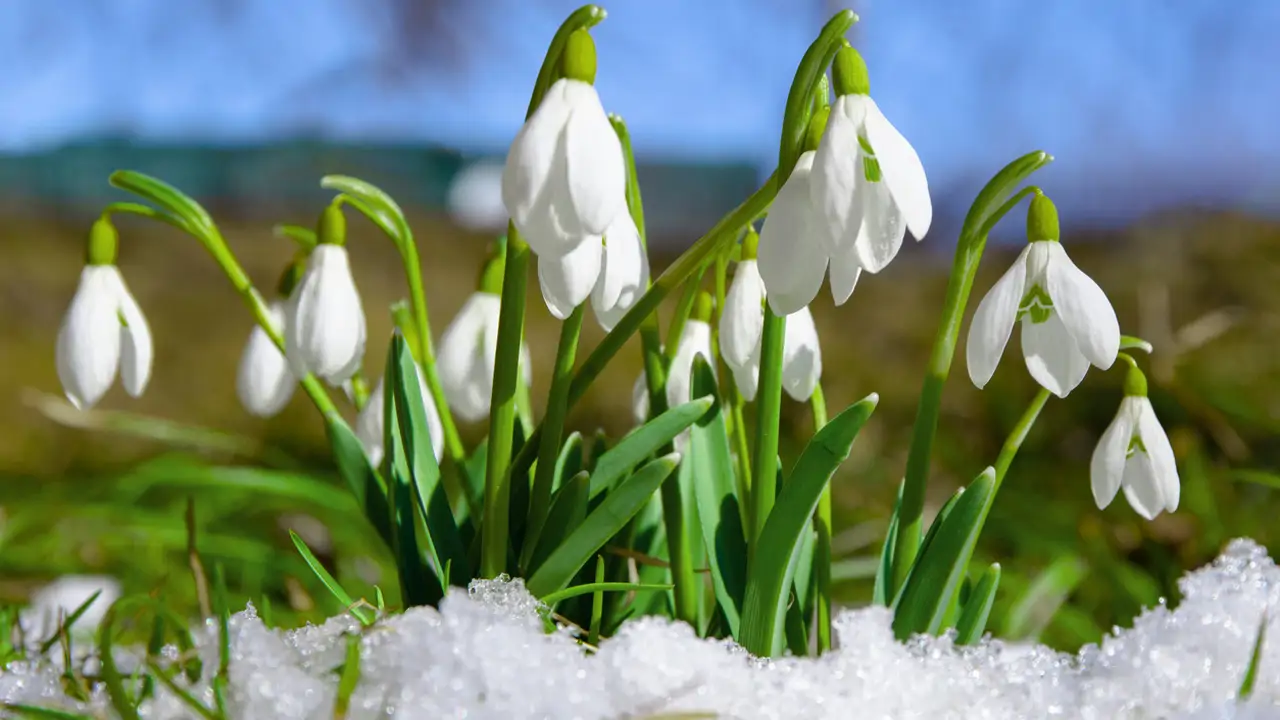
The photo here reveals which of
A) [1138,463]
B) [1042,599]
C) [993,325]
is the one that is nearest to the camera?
[993,325]

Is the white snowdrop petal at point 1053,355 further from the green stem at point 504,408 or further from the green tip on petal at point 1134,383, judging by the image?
the green stem at point 504,408

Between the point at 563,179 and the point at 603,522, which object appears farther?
the point at 603,522

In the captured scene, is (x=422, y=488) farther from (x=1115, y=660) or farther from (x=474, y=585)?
(x=1115, y=660)

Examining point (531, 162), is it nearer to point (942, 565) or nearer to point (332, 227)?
point (332, 227)

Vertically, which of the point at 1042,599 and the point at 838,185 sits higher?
the point at 838,185

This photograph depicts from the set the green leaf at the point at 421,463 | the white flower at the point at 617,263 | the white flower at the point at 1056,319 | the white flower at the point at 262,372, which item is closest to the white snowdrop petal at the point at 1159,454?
the white flower at the point at 1056,319

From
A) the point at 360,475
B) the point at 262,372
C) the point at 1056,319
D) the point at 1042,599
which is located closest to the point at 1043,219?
the point at 1056,319

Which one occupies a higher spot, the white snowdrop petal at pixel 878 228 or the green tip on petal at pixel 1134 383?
the white snowdrop petal at pixel 878 228
